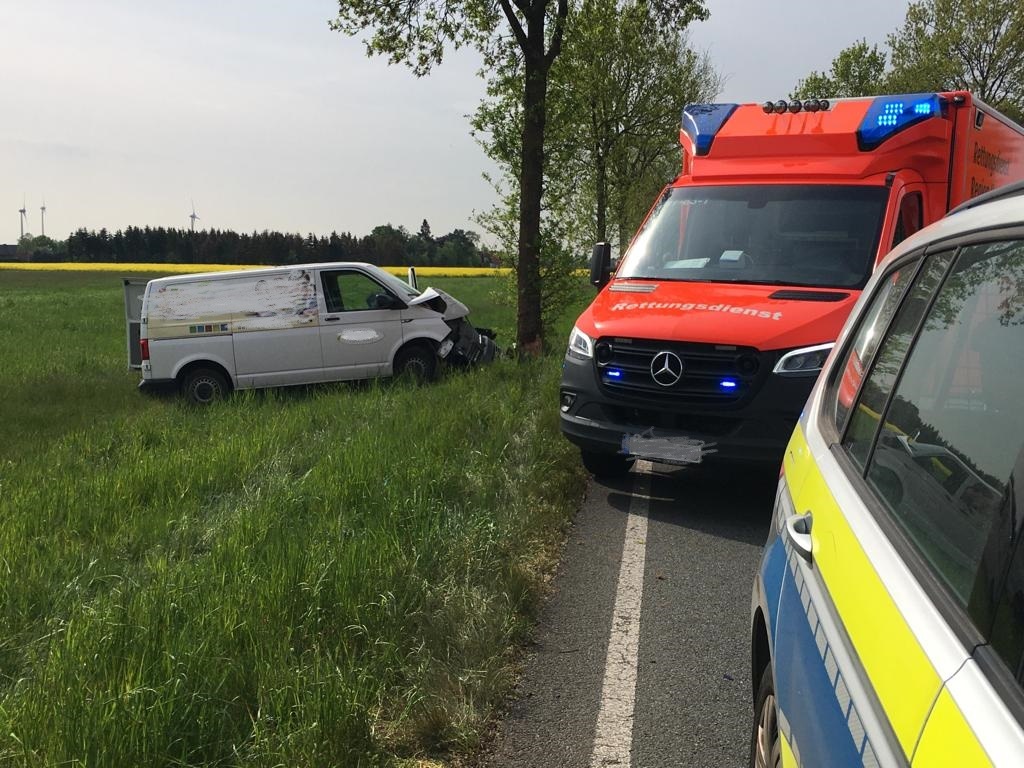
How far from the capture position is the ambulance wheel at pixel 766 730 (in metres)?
2.10

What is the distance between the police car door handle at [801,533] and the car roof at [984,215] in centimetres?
73

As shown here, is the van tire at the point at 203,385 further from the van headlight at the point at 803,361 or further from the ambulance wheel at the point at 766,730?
the ambulance wheel at the point at 766,730

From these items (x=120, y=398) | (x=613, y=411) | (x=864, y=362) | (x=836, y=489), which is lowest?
(x=120, y=398)

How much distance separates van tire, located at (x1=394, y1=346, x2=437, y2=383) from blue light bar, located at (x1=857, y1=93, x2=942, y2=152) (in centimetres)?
724

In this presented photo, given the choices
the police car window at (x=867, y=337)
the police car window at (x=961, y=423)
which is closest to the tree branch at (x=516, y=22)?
the police car window at (x=867, y=337)

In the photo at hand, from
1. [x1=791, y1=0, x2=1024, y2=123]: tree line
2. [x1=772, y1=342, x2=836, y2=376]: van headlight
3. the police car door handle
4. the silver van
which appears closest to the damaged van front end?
the silver van

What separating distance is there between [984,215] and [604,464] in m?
5.42

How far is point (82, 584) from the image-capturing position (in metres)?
4.49

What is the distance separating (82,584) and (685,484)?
14.5 ft

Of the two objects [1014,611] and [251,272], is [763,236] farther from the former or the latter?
[251,272]

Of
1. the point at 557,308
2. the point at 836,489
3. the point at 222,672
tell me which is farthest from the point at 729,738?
the point at 557,308

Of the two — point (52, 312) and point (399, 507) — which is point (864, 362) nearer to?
point (399, 507)

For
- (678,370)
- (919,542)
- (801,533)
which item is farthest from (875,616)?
(678,370)

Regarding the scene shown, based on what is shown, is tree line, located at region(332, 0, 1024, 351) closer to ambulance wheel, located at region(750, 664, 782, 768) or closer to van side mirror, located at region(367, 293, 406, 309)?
van side mirror, located at region(367, 293, 406, 309)
